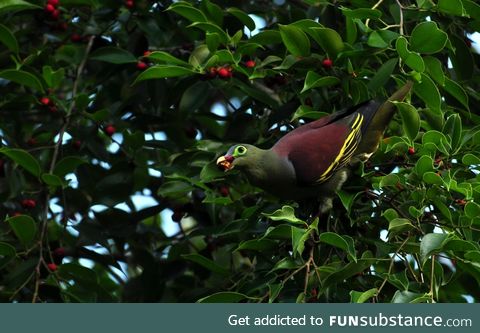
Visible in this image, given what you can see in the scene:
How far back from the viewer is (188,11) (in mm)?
4047

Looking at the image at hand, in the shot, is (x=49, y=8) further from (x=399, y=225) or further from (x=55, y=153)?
(x=399, y=225)

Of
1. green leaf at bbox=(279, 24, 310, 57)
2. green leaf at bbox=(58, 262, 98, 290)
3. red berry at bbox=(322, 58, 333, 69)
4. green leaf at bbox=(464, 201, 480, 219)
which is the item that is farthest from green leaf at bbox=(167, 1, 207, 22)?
green leaf at bbox=(464, 201, 480, 219)

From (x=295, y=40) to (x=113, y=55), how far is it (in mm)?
971

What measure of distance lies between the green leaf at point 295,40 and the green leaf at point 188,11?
0.35 m

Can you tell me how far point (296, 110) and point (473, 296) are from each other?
992 mm

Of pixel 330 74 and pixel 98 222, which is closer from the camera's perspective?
pixel 330 74

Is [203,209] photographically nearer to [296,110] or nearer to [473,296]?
[296,110]

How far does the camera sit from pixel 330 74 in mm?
4016

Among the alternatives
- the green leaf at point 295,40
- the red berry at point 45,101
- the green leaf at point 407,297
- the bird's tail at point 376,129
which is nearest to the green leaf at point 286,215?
the green leaf at point 407,297

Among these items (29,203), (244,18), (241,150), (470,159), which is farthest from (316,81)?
(29,203)

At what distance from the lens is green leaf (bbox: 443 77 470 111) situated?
3936mm

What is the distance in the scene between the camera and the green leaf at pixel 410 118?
3.68 metres

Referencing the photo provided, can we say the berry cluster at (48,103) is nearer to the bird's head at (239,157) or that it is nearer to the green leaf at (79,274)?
the green leaf at (79,274)

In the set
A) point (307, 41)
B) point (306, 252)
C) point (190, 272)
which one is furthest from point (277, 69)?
point (190, 272)
